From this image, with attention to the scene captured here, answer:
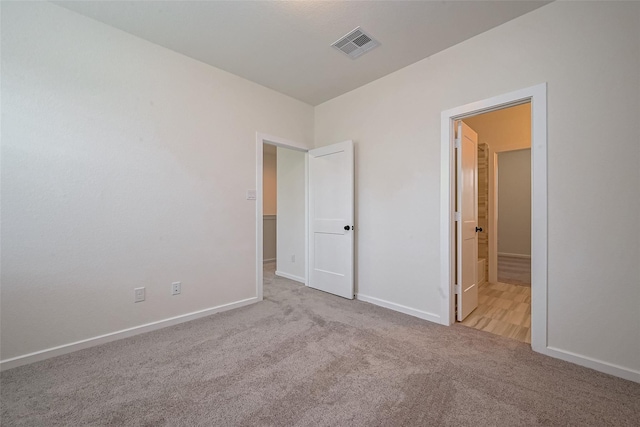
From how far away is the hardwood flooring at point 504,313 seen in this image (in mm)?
2354

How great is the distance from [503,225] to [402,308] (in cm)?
497

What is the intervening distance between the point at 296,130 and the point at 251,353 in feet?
9.04

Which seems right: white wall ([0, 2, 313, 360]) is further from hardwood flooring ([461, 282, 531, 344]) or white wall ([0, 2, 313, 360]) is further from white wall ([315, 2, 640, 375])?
hardwood flooring ([461, 282, 531, 344])

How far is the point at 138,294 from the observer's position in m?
2.29

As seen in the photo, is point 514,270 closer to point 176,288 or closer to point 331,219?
point 331,219

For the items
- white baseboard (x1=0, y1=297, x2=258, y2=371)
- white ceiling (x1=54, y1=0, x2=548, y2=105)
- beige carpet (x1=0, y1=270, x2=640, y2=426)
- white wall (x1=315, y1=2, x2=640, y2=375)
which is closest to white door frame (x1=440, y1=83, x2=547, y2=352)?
white wall (x1=315, y1=2, x2=640, y2=375)

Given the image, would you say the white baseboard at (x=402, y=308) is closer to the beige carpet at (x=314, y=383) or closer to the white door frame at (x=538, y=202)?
the beige carpet at (x=314, y=383)

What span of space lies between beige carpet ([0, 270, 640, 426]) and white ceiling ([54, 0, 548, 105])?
264 cm

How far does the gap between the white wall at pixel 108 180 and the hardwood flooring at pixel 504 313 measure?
2.55m

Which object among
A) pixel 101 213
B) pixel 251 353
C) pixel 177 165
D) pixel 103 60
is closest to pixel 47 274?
pixel 101 213

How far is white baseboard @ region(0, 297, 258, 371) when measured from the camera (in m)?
1.80

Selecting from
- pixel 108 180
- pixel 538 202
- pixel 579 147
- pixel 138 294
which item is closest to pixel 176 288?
pixel 138 294

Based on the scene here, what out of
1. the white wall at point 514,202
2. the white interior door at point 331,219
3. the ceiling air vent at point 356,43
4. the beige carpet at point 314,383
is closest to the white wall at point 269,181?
the white interior door at point 331,219

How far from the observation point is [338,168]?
3.30m
